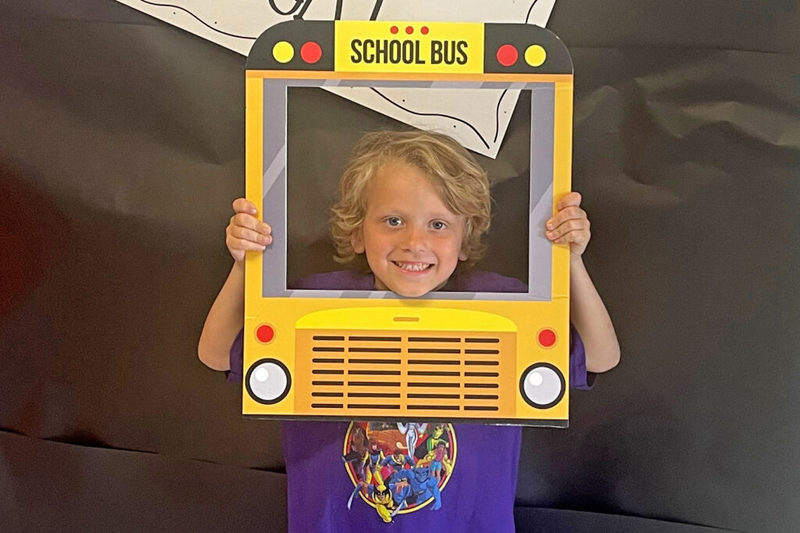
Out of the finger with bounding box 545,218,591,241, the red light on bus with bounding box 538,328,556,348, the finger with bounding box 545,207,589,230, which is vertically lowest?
the red light on bus with bounding box 538,328,556,348

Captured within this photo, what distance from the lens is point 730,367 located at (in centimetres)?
67

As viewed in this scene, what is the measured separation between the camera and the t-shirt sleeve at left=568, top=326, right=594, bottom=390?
602 millimetres

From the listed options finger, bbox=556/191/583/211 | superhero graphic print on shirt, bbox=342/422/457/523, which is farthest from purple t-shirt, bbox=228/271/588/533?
finger, bbox=556/191/583/211

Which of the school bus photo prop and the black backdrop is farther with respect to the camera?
the black backdrop

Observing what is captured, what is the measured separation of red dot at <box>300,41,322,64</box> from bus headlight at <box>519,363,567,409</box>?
275 millimetres

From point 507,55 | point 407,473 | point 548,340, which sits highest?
point 507,55

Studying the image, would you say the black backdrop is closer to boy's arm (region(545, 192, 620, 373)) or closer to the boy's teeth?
boy's arm (region(545, 192, 620, 373))

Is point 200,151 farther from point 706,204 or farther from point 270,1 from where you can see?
point 706,204

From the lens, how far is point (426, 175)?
0.58 m

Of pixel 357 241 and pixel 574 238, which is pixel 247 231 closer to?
pixel 357 241

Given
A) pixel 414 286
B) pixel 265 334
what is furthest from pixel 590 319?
pixel 265 334

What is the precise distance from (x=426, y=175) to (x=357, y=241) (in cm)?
7

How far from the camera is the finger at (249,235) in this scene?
56cm

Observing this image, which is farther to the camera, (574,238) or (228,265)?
(228,265)
